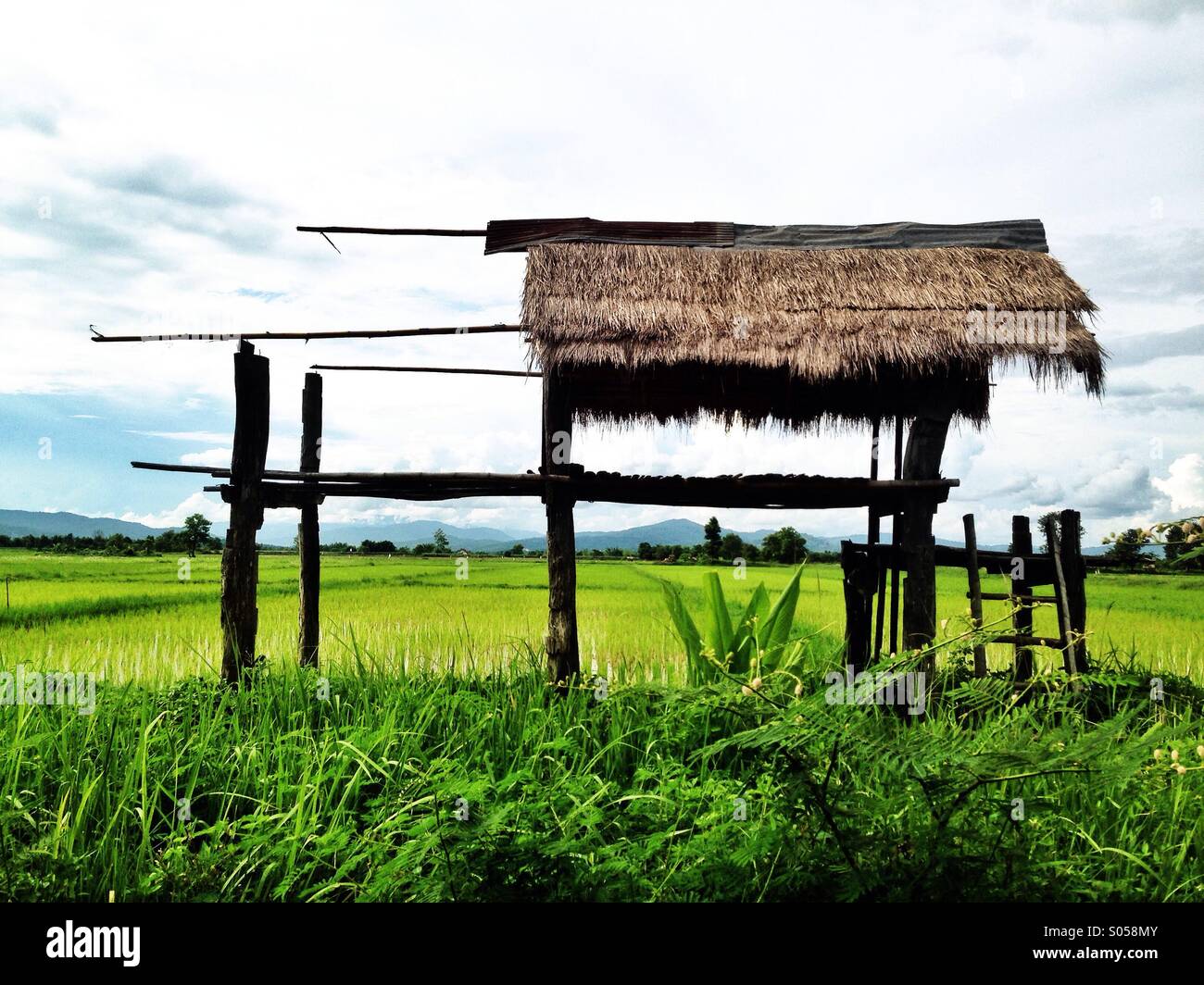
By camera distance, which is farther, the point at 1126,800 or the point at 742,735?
the point at 1126,800

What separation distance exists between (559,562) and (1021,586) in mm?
3915

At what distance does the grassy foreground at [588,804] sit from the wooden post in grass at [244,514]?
676 mm

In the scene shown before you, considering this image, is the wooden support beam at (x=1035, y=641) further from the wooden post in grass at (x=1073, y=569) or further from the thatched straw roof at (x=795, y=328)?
the thatched straw roof at (x=795, y=328)

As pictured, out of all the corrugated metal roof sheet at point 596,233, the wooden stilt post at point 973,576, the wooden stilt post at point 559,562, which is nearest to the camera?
the wooden stilt post at point 559,562

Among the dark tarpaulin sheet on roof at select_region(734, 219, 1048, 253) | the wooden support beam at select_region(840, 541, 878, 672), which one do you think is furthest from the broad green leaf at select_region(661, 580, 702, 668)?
the dark tarpaulin sheet on roof at select_region(734, 219, 1048, 253)

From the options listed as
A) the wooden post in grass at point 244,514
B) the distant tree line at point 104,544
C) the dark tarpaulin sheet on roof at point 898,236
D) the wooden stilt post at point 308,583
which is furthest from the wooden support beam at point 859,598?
the distant tree line at point 104,544

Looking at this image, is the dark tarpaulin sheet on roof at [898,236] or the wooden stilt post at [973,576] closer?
the wooden stilt post at [973,576]

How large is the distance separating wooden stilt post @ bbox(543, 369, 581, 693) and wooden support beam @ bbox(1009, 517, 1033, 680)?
3.27 meters

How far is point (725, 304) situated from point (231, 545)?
162 inches

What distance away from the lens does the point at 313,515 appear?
6891 mm

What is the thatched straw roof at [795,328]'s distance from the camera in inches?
225
